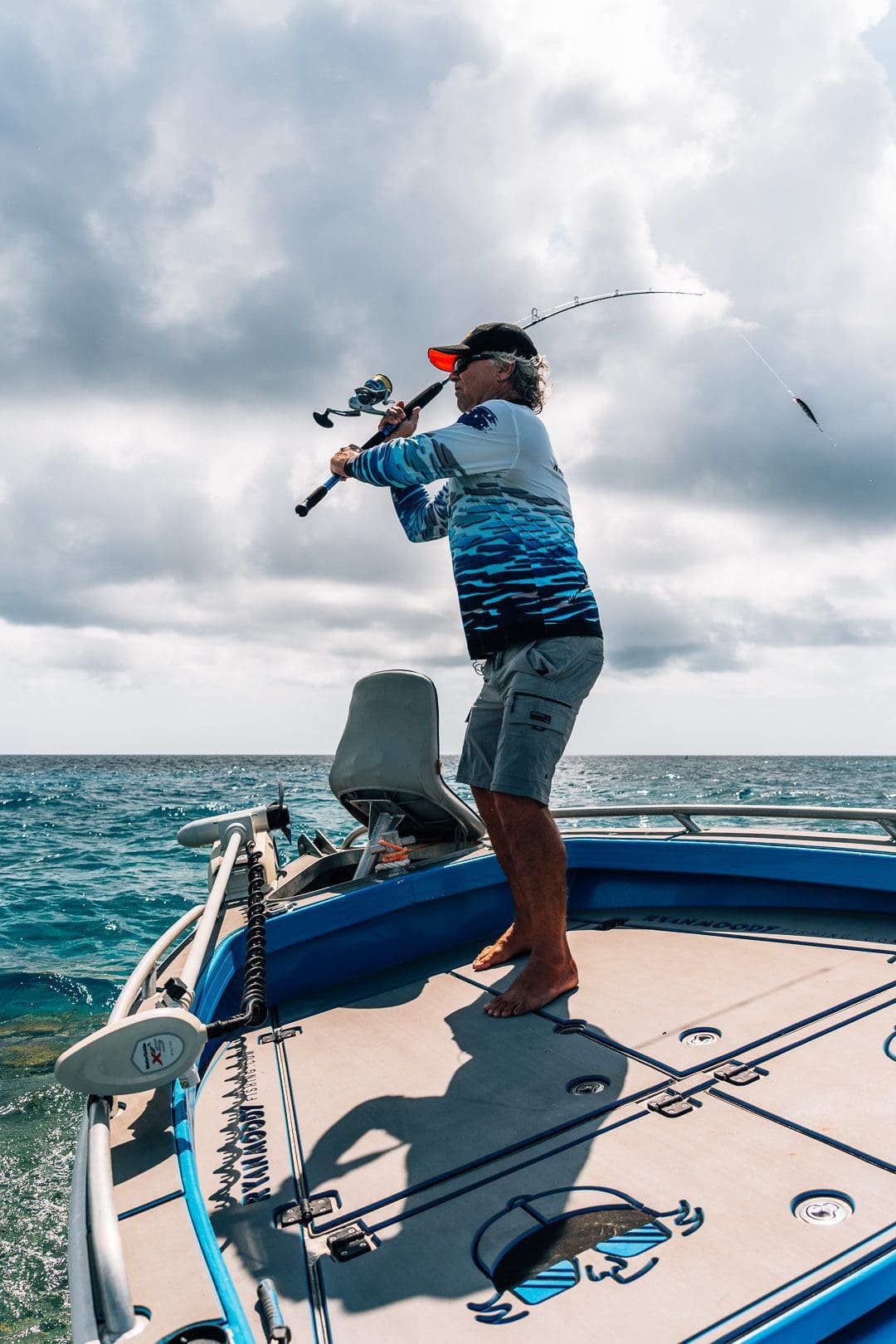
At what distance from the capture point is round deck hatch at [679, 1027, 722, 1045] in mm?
2143

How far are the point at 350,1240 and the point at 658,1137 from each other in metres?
0.63

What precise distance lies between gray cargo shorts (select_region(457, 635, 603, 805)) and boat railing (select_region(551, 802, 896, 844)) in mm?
839

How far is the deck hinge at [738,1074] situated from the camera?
1.90 m

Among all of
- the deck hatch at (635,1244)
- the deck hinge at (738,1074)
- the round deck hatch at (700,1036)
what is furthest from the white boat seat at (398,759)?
the deck hatch at (635,1244)

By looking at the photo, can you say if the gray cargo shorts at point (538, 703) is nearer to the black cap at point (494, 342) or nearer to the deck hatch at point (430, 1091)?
the deck hatch at point (430, 1091)

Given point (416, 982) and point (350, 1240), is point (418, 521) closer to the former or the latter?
point (416, 982)

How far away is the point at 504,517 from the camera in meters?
2.67

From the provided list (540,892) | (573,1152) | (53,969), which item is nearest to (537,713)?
(540,892)

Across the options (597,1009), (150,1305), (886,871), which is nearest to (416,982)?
(597,1009)

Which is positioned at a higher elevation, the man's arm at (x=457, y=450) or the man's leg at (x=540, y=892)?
the man's arm at (x=457, y=450)

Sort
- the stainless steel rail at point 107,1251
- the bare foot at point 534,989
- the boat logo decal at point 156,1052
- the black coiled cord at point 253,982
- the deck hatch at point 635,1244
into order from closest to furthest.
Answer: the stainless steel rail at point 107,1251 < the deck hatch at point 635,1244 < the boat logo decal at point 156,1052 < the black coiled cord at point 253,982 < the bare foot at point 534,989

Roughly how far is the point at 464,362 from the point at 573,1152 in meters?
2.32

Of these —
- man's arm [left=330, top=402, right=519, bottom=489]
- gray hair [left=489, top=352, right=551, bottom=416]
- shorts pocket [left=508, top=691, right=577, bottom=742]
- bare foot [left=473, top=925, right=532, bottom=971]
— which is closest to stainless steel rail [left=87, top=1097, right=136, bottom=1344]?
shorts pocket [left=508, top=691, right=577, bottom=742]

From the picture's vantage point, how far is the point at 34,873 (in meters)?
12.2
